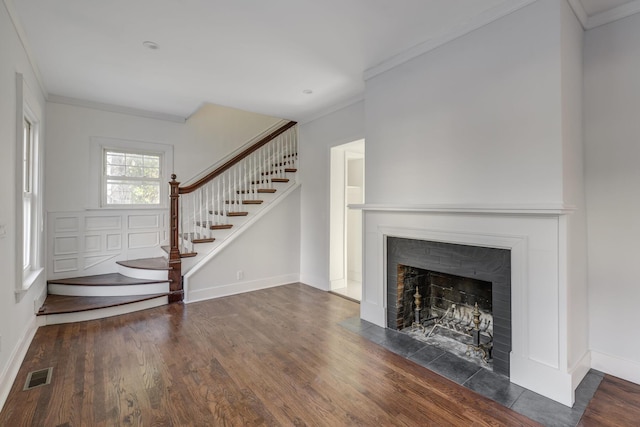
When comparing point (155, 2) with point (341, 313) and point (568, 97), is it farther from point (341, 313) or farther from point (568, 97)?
point (341, 313)

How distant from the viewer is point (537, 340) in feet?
7.09

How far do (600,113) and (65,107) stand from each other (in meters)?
6.11

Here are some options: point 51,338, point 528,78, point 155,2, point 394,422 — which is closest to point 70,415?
point 51,338

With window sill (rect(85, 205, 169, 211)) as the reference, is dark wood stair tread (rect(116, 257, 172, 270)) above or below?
below

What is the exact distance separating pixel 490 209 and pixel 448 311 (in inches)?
52.3

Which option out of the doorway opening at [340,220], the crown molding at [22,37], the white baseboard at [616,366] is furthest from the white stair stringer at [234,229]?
the white baseboard at [616,366]

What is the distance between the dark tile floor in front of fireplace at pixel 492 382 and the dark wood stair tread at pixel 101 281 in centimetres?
308

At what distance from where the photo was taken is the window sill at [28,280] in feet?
8.55

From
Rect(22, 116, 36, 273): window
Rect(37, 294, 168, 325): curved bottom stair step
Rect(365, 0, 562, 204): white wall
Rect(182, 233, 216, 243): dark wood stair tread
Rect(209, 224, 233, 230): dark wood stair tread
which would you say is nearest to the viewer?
Rect(365, 0, 562, 204): white wall

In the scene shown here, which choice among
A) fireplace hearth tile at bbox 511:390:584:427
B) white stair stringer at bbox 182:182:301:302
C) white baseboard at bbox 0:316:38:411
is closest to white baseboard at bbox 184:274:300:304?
white stair stringer at bbox 182:182:301:302

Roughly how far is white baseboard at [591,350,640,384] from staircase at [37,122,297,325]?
414cm

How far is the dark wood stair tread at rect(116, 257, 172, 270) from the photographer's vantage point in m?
4.27

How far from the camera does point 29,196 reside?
133 inches

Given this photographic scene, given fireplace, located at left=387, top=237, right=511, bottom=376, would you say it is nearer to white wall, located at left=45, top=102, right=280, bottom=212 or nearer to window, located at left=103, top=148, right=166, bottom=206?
white wall, located at left=45, top=102, right=280, bottom=212
